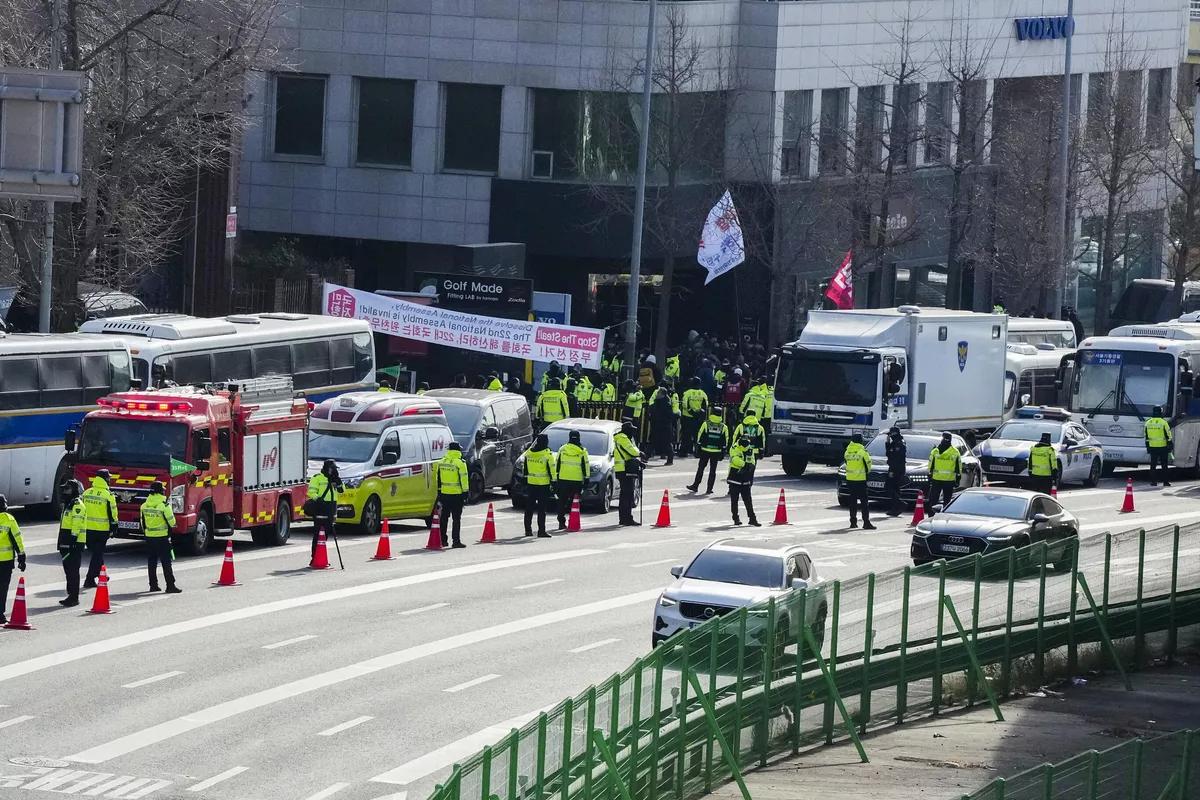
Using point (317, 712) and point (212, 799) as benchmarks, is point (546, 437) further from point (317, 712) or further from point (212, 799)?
point (212, 799)

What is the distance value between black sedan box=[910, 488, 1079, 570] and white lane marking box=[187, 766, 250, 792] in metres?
12.6

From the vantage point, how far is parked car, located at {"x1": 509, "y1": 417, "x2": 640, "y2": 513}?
35438 millimetres

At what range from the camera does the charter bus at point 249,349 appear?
3494 centimetres

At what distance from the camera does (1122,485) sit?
43281 millimetres

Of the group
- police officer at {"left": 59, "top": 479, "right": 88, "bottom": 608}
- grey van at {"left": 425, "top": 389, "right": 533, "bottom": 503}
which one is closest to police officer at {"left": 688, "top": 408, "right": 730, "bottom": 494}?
grey van at {"left": 425, "top": 389, "right": 533, "bottom": 503}

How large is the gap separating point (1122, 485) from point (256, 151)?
27.4m

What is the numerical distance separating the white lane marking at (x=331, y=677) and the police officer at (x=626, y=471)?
21.6 ft

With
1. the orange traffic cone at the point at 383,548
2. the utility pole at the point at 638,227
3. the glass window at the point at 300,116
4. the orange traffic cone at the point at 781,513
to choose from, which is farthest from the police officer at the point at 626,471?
the glass window at the point at 300,116

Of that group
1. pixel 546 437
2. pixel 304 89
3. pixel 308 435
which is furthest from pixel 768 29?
pixel 308 435

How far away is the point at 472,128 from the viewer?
58031mm


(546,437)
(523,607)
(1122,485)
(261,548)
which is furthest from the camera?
(1122,485)

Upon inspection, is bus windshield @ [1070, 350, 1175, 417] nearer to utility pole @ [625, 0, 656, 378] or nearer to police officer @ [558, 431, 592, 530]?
utility pole @ [625, 0, 656, 378]

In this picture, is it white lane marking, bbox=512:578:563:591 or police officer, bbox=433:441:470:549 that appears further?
police officer, bbox=433:441:470:549

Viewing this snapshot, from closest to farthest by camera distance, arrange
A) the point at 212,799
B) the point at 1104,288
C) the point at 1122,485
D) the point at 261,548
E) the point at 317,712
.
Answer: the point at 212,799, the point at 317,712, the point at 261,548, the point at 1122,485, the point at 1104,288
